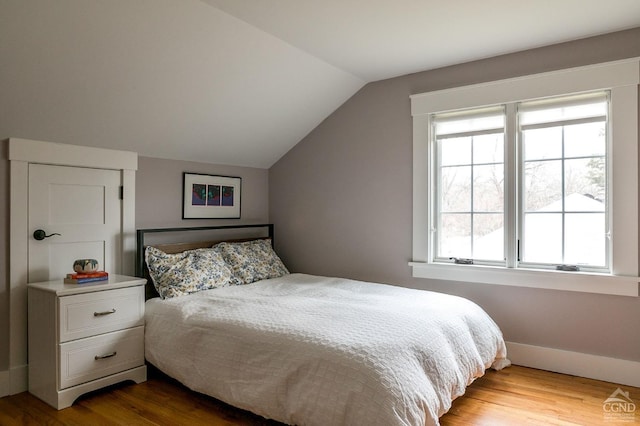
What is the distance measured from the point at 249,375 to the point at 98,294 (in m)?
1.13

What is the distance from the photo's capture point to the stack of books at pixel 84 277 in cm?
267

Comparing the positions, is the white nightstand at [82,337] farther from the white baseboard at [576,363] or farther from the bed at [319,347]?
the white baseboard at [576,363]

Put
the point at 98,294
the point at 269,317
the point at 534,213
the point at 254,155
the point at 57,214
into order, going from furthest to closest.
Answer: the point at 254,155 < the point at 534,213 < the point at 57,214 < the point at 98,294 < the point at 269,317

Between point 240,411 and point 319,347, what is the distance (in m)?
0.76

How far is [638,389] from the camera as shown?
2.73 metres

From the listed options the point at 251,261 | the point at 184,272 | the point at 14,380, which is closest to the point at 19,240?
the point at 14,380

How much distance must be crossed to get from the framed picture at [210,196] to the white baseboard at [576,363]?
8.73ft


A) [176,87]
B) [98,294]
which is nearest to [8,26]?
[176,87]

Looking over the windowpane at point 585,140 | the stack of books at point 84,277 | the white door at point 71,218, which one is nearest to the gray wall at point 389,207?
the windowpane at point 585,140

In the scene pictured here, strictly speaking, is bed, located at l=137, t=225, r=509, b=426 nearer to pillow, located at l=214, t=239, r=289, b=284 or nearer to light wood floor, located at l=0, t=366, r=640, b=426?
light wood floor, located at l=0, t=366, r=640, b=426

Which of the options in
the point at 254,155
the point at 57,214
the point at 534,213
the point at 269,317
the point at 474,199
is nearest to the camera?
the point at 269,317

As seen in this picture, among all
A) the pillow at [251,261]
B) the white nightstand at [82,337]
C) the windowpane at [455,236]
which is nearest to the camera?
the white nightstand at [82,337]

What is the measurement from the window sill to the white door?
7.80 ft

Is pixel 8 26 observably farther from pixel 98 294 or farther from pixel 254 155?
pixel 254 155
